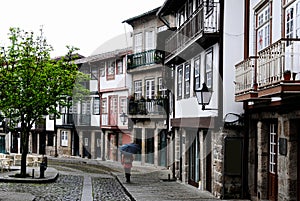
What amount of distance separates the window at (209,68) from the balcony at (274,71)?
401 centimetres

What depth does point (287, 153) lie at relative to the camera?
13.1 m

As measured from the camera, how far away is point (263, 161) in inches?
607

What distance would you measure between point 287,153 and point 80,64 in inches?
1280

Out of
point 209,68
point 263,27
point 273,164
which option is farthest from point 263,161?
point 209,68

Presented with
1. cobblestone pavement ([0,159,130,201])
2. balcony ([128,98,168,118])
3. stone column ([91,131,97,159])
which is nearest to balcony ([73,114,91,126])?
stone column ([91,131,97,159])

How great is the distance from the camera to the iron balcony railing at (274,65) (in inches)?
435

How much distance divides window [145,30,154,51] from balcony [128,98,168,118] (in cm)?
342

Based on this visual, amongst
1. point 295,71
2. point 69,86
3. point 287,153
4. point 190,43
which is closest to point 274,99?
point 287,153

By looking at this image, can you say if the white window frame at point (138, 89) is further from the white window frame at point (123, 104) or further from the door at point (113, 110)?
the door at point (113, 110)

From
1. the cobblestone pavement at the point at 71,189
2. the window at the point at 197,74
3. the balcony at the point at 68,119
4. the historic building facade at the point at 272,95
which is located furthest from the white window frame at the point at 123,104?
the historic building facade at the point at 272,95

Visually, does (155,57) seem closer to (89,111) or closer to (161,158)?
(161,158)

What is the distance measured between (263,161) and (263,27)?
344cm

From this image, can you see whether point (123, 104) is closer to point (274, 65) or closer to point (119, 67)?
point (119, 67)

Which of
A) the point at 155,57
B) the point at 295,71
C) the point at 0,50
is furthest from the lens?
the point at 155,57
